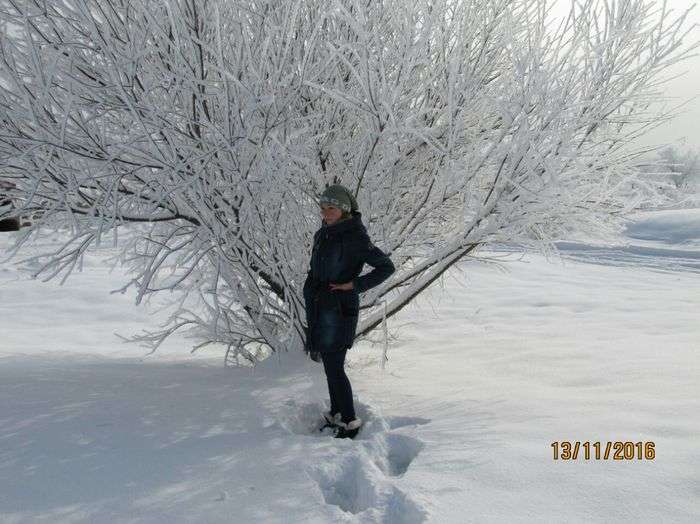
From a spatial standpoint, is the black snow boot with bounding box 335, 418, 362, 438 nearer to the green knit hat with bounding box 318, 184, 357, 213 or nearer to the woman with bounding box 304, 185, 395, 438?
the woman with bounding box 304, 185, 395, 438

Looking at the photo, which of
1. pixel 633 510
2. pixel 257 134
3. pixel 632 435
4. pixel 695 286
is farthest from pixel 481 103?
pixel 695 286

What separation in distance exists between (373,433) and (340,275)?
84cm

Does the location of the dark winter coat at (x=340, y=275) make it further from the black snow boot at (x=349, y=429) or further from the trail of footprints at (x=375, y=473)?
the trail of footprints at (x=375, y=473)

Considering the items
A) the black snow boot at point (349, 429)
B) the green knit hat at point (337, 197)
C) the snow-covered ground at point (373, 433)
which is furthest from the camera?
the black snow boot at point (349, 429)

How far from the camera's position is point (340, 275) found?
2852mm

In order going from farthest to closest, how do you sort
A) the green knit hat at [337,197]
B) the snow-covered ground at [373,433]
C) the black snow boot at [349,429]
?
the black snow boot at [349,429] < the green knit hat at [337,197] < the snow-covered ground at [373,433]

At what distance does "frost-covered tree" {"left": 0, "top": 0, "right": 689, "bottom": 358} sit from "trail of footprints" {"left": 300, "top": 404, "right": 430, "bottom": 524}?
918mm

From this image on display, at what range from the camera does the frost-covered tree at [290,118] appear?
2.80m

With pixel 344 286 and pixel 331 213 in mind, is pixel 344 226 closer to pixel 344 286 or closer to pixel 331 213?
pixel 331 213

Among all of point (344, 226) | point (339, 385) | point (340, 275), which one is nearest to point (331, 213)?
point (344, 226)

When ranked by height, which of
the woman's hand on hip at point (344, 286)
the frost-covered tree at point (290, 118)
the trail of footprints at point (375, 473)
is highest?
the frost-covered tree at point (290, 118)

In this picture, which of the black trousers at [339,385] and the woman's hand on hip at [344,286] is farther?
the black trousers at [339,385]

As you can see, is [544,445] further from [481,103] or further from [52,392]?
[52,392]

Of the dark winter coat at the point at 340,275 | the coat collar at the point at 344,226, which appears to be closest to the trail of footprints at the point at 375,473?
the dark winter coat at the point at 340,275
